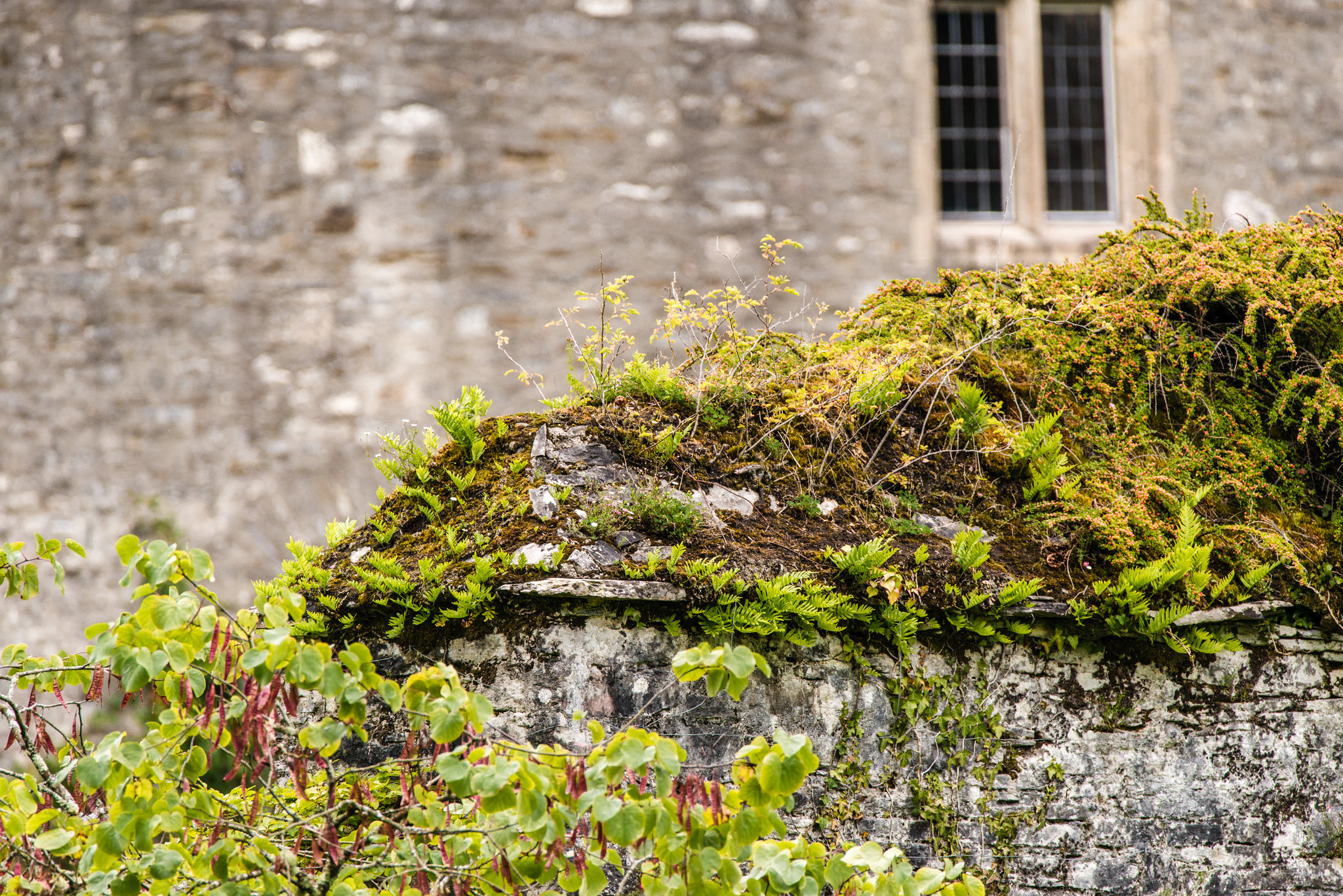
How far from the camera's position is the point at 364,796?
2441 millimetres

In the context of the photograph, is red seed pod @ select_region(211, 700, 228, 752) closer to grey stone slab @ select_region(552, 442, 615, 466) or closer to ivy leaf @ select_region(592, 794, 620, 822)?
ivy leaf @ select_region(592, 794, 620, 822)

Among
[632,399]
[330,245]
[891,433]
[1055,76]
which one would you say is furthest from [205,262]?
[1055,76]

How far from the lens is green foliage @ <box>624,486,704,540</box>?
3.11 meters

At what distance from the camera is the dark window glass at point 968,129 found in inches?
295

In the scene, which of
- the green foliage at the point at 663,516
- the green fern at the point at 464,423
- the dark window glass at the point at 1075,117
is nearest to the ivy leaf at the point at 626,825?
the green foliage at the point at 663,516

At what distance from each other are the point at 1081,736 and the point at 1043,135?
208 inches

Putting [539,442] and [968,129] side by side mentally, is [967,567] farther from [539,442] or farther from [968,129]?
[968,129]

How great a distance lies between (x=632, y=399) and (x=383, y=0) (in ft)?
15.0

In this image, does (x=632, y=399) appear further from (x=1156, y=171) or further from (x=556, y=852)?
(x=1156, y=171)

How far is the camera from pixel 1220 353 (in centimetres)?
390

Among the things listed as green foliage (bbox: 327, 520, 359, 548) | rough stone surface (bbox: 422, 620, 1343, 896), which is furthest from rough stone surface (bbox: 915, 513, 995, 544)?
green foliage (bbox: 327, 520, 359, 548)

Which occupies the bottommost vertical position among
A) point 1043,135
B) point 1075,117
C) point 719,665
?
point 719,665

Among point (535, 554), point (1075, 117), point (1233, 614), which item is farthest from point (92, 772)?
point (1075, 117)

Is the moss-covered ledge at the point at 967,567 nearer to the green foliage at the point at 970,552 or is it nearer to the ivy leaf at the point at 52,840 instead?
the green foliage at the point at 970,552
